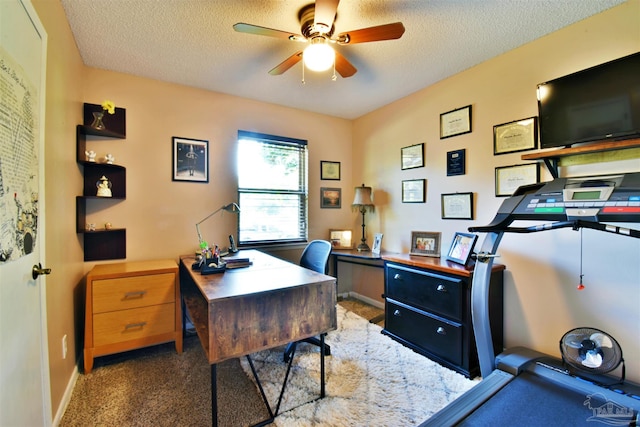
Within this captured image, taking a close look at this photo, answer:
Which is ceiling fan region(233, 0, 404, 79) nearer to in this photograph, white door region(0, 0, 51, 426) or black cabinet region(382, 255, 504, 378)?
white door region(0, 0, 51, 426)

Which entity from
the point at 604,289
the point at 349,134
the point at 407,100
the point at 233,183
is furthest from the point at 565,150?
the point at 233,183

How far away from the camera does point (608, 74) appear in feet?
5.86

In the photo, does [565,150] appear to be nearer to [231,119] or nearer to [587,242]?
[587,242]

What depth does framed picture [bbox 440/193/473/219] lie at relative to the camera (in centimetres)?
264

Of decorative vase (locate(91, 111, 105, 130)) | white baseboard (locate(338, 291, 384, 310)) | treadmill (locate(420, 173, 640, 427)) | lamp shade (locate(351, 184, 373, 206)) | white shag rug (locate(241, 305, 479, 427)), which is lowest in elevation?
white shag rug (locate(241, 305, 479, 427))

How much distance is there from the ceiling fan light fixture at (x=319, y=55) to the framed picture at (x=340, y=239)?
2.35 meters

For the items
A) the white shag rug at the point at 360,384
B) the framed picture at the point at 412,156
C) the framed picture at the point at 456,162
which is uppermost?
the framed picture at the point at 412,156

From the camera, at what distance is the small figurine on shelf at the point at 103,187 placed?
247 cm

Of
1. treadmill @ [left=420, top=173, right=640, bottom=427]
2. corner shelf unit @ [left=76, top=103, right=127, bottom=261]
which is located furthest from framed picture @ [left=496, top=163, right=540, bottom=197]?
corner shelf unit @ [left=76, top=103, right=127, bottom=261]

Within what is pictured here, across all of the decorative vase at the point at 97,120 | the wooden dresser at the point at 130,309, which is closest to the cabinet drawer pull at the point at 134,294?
the wooden dresser at the point at 130,309

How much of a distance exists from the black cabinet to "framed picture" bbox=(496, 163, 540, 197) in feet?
2.09

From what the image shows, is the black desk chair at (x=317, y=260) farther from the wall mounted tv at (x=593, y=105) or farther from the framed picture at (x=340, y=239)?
the wall mounted tv at (x=593, y=105)

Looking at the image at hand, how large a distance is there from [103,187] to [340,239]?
2.63m

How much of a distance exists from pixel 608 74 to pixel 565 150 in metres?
0.50
